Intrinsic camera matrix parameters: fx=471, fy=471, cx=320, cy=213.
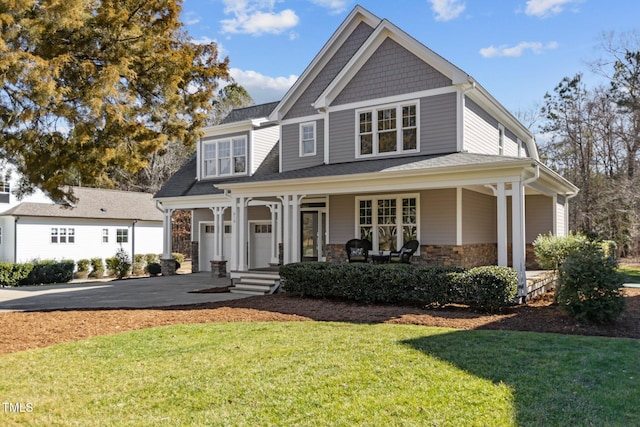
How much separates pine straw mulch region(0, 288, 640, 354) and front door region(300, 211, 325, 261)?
511 cm

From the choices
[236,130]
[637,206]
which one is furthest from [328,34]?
[637,206]

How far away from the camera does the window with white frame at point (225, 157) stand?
1869cm

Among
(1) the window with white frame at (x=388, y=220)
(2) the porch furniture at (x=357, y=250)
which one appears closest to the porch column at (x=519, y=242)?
(1) the window with white frame at (x=388, y=220)

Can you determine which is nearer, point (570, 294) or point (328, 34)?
point (570, 294)

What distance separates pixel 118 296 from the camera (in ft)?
43.4

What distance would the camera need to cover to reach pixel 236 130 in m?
18.7

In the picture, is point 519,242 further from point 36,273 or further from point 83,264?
point 83,264

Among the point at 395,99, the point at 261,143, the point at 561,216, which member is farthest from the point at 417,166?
the point at 561,216

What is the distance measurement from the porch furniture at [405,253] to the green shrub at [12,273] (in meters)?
16.4

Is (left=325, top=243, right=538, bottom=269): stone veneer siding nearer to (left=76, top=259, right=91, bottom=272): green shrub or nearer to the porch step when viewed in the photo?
the porch step

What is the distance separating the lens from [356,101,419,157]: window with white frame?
44.5 ft

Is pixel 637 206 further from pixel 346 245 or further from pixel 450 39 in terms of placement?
pixel 346 245

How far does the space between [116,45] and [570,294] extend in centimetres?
935

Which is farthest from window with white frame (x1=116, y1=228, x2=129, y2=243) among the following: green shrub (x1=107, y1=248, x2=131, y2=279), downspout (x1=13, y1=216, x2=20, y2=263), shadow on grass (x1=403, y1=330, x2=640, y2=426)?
shadow on grass (x1=403, y1=330, x2=640, y2=426)
